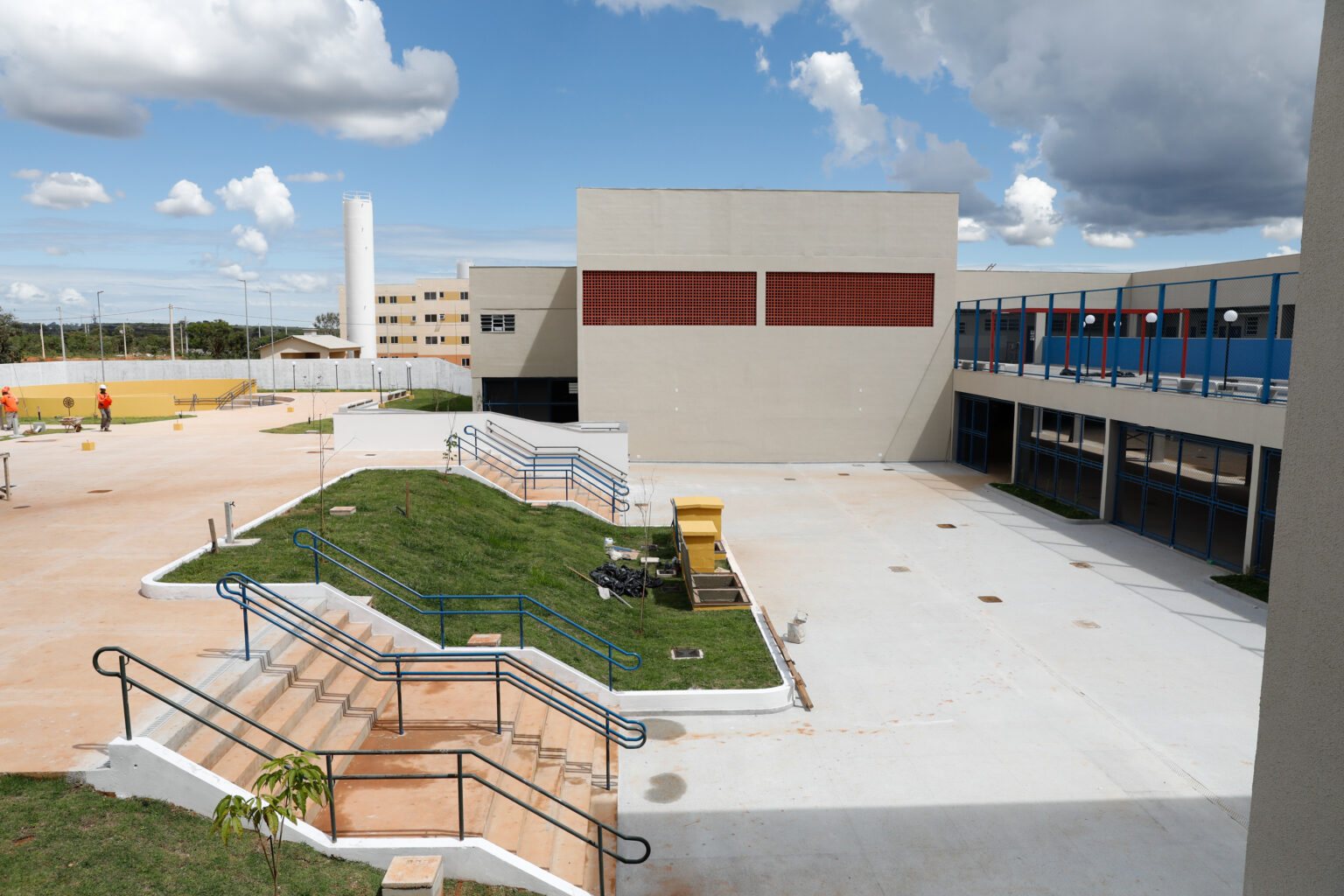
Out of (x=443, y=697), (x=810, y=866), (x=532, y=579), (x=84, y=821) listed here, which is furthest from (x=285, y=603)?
(x=810, y=866)

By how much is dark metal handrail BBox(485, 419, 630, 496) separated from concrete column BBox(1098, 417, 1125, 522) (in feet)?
45.9

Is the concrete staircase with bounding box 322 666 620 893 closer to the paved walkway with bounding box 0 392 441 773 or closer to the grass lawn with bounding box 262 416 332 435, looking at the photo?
the paved walkway with bounding box 0 392 441 773

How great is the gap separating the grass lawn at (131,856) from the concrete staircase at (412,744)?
572mm

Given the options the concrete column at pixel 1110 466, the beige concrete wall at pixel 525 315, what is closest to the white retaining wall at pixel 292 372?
the beige concrete wall at pixel 525 315

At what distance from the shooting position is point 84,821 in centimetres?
682

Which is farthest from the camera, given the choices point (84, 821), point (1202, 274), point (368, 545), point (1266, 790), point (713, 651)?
point (1202, 274)

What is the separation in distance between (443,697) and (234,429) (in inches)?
1098

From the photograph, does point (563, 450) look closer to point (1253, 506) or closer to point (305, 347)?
point (1253, 506)

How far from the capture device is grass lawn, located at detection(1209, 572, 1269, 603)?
55.5ft

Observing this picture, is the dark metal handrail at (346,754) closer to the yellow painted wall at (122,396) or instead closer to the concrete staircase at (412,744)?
the concrete staircase at (412,744)

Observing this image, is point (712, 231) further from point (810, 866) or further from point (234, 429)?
point (810, 866)

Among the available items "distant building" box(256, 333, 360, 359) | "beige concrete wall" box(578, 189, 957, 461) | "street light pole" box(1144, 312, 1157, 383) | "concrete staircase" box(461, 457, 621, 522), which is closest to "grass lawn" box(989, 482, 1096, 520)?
"street light pole" box(1144, 312, 1157, 383)

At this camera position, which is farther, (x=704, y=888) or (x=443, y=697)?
(x=443, y=697)

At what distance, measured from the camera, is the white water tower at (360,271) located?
86875 mm
